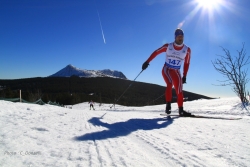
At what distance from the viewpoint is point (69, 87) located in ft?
326

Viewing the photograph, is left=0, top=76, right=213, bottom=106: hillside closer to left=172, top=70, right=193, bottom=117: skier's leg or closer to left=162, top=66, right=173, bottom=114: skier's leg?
left=162, top=66, right=173, bottom=114: skier's leg

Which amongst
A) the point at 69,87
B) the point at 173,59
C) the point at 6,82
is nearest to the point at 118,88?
the point at 69,87

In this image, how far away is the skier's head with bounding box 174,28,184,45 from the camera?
5.53 metres

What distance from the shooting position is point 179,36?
18.2 ft

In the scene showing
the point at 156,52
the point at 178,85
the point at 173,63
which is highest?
the point at 156,52

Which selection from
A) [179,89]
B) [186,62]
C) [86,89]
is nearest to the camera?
[179,89]

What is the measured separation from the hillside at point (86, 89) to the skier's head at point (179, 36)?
6814 centimetres

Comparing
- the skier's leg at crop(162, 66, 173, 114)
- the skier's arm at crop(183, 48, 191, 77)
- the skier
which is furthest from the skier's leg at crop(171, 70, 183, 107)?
the skier's arm at crop(183, 48, 191, 77)

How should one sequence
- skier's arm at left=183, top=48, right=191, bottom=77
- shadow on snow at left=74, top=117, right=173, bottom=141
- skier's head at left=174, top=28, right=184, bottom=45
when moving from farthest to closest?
skier's arm at left=183, top=48, right=191, bottom=77 < skier's head at left=174, top=28, right=184, bottom=45 < shadow on snow at left=74, top=117, right=173, bottom=141

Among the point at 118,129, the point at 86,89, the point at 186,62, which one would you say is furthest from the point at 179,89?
the point at 86,89

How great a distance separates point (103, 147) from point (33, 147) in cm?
69

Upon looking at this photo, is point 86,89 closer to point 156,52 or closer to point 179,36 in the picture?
point 156,52

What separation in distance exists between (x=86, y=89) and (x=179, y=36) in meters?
93.0

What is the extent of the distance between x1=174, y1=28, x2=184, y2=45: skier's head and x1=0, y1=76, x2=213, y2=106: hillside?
224 ft
